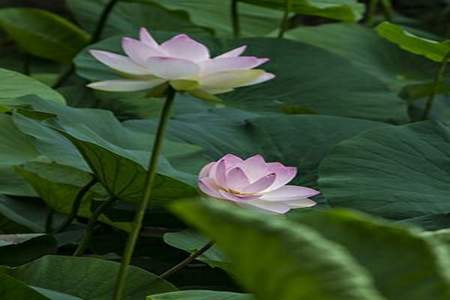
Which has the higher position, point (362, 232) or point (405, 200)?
point (362, 232)

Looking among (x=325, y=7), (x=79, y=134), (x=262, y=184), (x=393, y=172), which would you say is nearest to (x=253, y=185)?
(x=262, y=184)

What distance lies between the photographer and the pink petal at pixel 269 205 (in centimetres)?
75

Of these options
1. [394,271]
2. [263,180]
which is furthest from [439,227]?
[394,271]

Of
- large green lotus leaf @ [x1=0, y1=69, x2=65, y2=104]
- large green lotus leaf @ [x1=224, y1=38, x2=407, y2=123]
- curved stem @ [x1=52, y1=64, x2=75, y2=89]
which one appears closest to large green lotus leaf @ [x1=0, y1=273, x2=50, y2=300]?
large green lotus leaf @ [x1=0, y1=69, x2=65, y2=104]

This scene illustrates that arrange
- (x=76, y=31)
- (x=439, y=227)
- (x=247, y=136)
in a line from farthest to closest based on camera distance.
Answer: (x=76, y=31) < (x=247, y=136) < (x=439, y=227)

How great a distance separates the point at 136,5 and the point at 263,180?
1412 mm

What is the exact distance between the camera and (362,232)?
450mm

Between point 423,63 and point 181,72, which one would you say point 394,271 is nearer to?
point 181,72

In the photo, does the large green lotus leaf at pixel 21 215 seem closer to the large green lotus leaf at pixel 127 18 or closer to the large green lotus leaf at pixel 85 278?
the large green lotus leaf at pixel 85 278

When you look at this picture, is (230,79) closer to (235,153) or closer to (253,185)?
(253,185)

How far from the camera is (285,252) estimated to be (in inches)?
15.9

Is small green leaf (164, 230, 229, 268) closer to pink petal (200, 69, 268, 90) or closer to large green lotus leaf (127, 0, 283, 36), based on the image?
pink petal (200, 69, 268, 90)

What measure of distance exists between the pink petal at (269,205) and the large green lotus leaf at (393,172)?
0.23 meters

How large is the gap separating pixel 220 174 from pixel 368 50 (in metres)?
1.33
